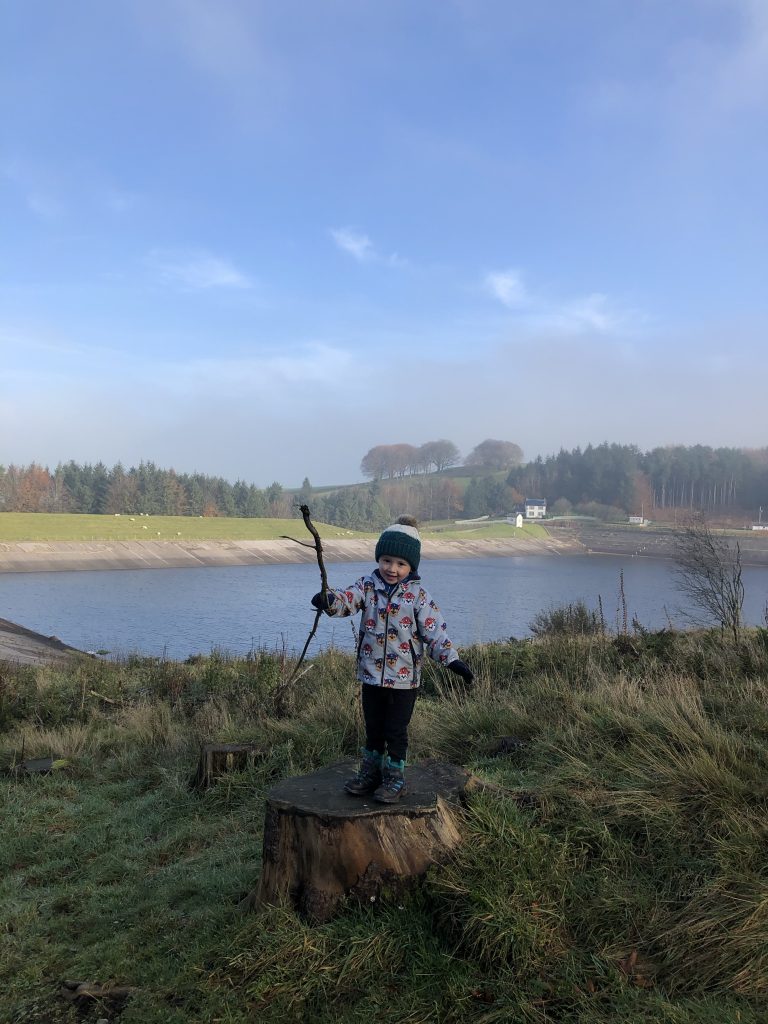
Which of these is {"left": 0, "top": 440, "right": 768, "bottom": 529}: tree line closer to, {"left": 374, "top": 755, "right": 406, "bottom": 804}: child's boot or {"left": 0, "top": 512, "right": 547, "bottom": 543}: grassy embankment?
{"left": 0, "top": 512, "right": 547, "bottom": 543}: grassy embankment

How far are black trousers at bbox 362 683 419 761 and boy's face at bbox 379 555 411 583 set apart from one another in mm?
550

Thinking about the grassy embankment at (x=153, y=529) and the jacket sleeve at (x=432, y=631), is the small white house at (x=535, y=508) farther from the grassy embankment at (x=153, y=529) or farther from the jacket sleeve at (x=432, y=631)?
the jacket sleeve at (x=432, y=631)

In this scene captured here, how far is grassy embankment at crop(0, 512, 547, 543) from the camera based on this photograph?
225ft

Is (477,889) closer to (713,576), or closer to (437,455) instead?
(713,576)

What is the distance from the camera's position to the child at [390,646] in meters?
3.49

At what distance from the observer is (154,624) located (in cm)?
2903

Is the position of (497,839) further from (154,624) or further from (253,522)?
(253,522)

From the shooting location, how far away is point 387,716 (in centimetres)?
356

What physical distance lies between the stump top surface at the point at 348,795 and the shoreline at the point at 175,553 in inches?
1889

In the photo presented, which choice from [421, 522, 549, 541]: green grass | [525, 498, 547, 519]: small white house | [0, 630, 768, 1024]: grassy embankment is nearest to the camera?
[0, 630, 768, 1024]: grassy embankment

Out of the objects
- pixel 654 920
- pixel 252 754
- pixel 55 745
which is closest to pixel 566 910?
pixel 654 920

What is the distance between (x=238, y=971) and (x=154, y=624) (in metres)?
27.8

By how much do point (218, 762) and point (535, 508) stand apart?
12256cm

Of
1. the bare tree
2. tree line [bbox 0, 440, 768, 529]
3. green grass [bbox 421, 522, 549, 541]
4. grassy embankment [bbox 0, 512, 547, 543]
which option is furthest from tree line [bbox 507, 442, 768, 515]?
the bare tree
